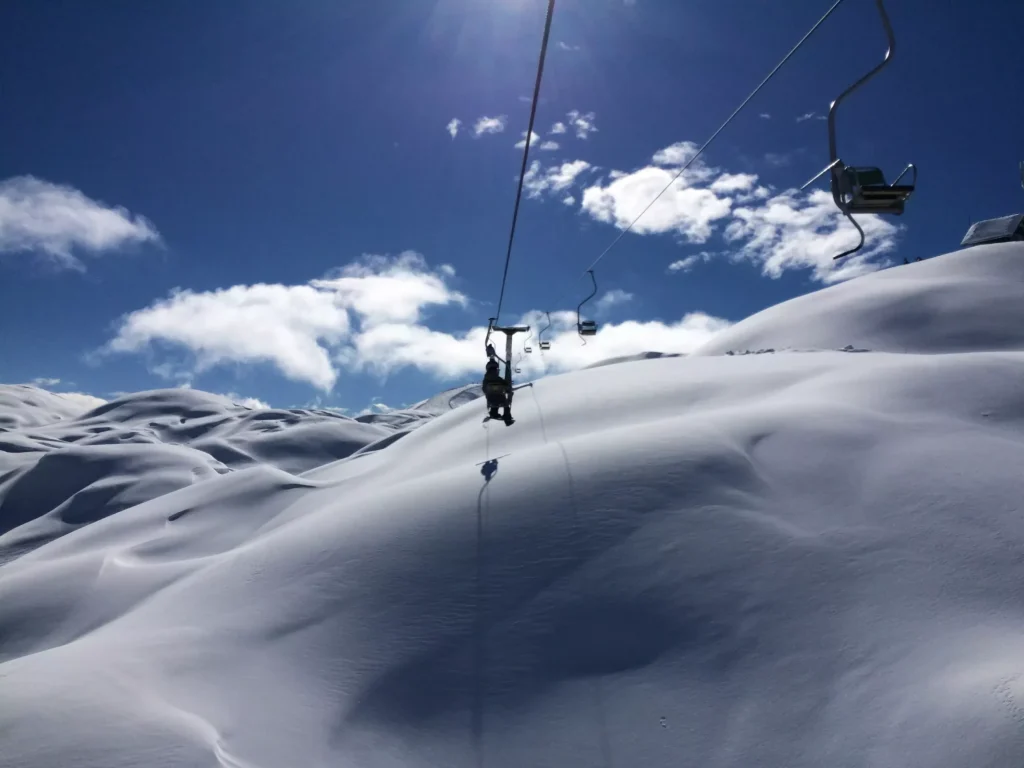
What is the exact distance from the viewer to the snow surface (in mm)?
7711

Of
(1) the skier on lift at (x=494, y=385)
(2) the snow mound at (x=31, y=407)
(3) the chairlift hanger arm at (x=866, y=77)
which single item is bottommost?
(1) the skier on lift at (x=494, y=385)

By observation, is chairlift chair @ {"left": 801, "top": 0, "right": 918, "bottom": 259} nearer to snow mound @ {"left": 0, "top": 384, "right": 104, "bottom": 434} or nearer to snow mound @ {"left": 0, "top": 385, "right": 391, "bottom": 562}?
snow mound @ {"left": 0, "top": 385, "right": 391, "bottom": 562}

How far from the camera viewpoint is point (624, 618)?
1003 centimetres

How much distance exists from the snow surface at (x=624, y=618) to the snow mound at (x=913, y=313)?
23.1m

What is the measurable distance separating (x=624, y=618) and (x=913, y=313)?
42823mm

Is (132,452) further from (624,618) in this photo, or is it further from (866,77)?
(866,77)

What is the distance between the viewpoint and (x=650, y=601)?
10211mm

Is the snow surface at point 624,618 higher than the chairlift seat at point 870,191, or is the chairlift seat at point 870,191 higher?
the chairlift seat at point 870,191

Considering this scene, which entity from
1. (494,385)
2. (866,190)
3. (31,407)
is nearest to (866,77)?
(866,190)

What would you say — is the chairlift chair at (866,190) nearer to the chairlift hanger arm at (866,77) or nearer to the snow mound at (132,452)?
the chairlift hanger arm at (866,77)

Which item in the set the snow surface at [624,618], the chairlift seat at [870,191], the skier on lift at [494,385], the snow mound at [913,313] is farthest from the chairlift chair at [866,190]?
the snow mound at [913,313]

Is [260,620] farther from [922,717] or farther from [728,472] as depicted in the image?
[922,717]

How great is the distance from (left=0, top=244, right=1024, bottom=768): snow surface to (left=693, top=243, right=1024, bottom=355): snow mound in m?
23.1

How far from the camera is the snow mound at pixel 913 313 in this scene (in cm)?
4038
